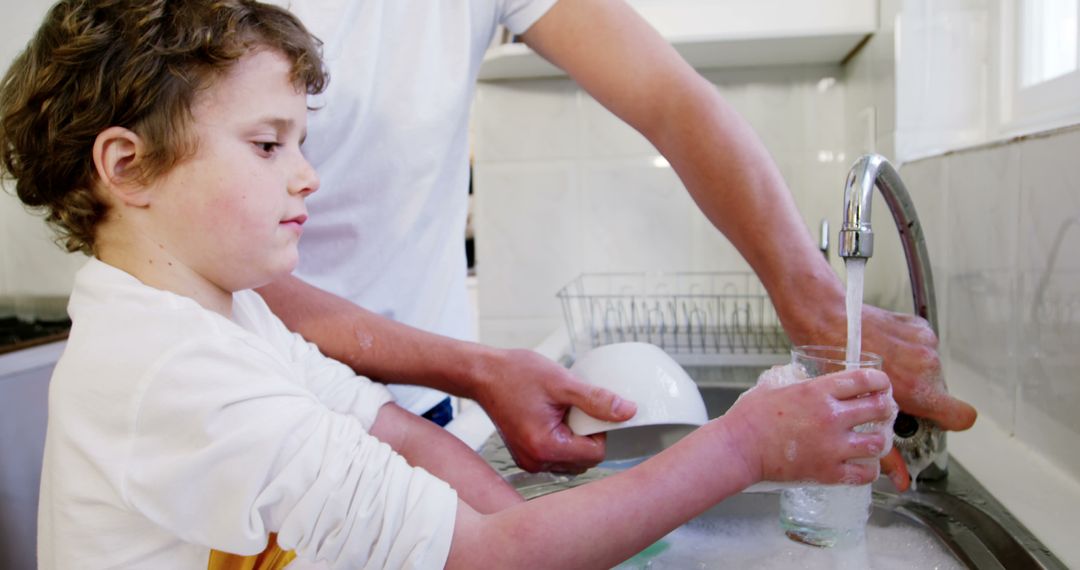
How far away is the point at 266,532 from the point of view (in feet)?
1.70

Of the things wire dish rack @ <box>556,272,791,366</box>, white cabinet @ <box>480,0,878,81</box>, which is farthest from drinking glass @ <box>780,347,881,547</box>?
white cabinet @ <box>480,0,878,81</box>

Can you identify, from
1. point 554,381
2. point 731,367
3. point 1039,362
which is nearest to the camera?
point 554,381

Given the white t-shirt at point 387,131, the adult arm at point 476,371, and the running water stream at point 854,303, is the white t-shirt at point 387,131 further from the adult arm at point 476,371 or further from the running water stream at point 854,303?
the running water stream at point 854,303

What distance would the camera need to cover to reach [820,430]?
557 millimetres

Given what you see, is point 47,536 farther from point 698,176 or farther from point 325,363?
point 698,176

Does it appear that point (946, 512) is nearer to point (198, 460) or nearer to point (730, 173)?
A: point (730, 173)

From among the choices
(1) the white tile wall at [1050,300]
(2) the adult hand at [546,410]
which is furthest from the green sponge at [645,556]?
(1) the white tile wall at [1050,300]

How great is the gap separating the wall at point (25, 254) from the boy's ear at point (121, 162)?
69 cm

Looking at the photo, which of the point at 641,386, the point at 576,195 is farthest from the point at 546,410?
the point at 576,195

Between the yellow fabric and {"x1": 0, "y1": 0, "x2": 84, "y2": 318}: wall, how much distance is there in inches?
32.3

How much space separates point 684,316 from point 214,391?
1.27 m

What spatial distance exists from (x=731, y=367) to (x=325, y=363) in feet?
2.65

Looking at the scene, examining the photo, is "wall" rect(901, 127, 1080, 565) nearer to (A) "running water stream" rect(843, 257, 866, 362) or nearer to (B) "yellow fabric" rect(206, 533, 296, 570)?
(A) "running water stream" rect(843, 257, 866, 362)

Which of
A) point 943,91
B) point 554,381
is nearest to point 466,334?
point 554,381
